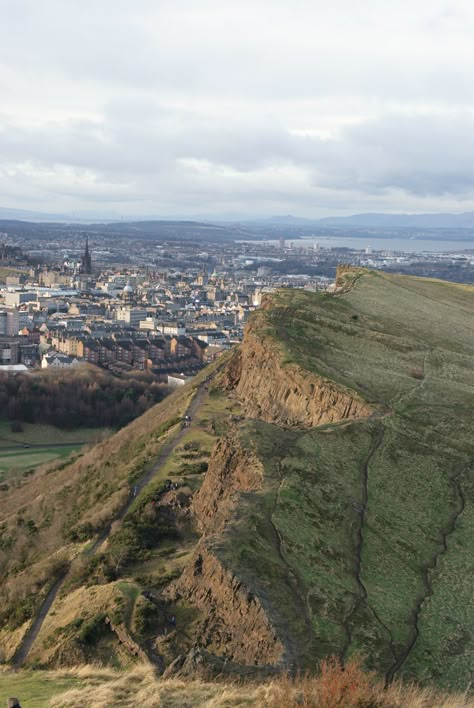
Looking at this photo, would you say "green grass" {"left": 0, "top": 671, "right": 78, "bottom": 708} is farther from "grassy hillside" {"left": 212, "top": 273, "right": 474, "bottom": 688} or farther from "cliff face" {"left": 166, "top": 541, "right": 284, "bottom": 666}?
"grassy hillside" {"left": 212, "top": 273, "right": 474, "bottom": 688}

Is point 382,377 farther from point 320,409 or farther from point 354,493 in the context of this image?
point 354,493

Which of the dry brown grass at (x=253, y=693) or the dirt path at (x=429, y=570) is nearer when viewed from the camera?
the dry brown grass at (x=253, y=693)

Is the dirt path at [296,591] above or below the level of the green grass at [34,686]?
above

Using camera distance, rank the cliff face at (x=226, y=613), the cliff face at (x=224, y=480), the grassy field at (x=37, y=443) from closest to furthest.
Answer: the cliff face at (x=226, y=613) < the cliff face at (x=224, y=480) < the grassy field at (x=37, y=443)

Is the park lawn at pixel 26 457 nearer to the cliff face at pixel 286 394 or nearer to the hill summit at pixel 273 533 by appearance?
the hill summit at pixel 273 533

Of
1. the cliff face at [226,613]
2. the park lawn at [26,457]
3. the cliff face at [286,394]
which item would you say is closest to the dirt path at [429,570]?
the cliff face at [226,613]

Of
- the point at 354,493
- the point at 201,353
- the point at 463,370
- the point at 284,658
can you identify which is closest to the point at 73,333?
the point at 201,353
